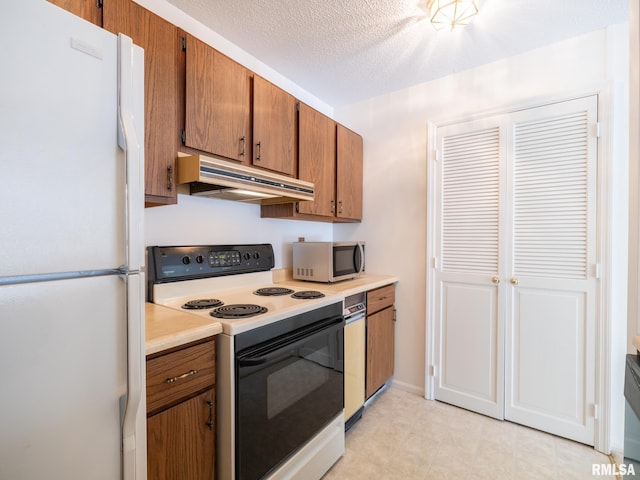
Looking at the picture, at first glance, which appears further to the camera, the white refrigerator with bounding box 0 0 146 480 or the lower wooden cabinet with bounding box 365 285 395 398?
the lower wooden cabinet with bounding box 365 285 395 398

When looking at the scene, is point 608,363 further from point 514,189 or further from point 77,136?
point 77,136

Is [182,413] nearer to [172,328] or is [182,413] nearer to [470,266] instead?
[172,328]

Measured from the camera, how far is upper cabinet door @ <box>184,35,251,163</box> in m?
1.48

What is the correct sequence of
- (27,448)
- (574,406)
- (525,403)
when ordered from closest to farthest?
(27,448) < (574,406) < (525,403)

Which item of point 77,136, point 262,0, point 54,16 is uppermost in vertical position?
point 262,0

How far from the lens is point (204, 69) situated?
1.53 metres

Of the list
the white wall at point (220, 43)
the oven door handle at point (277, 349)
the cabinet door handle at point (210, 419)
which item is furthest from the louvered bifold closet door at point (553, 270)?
the cabinet door handle at point (210, 419)

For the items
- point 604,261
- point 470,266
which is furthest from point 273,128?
point 604,261

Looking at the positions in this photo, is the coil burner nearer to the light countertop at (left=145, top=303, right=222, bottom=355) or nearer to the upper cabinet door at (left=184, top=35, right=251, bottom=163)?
the light countertop at (left=145, top=303, right=222, bottom=355)

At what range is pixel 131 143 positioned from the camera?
2.68 feet

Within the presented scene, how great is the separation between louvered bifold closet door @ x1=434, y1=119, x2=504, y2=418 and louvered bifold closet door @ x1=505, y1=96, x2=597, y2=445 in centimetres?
10

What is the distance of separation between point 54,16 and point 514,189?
237 cm

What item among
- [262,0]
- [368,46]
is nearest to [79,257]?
[262,0]

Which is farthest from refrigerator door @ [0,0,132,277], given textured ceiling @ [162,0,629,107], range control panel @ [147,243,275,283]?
textured ceiling @ [162,0,629,107]
